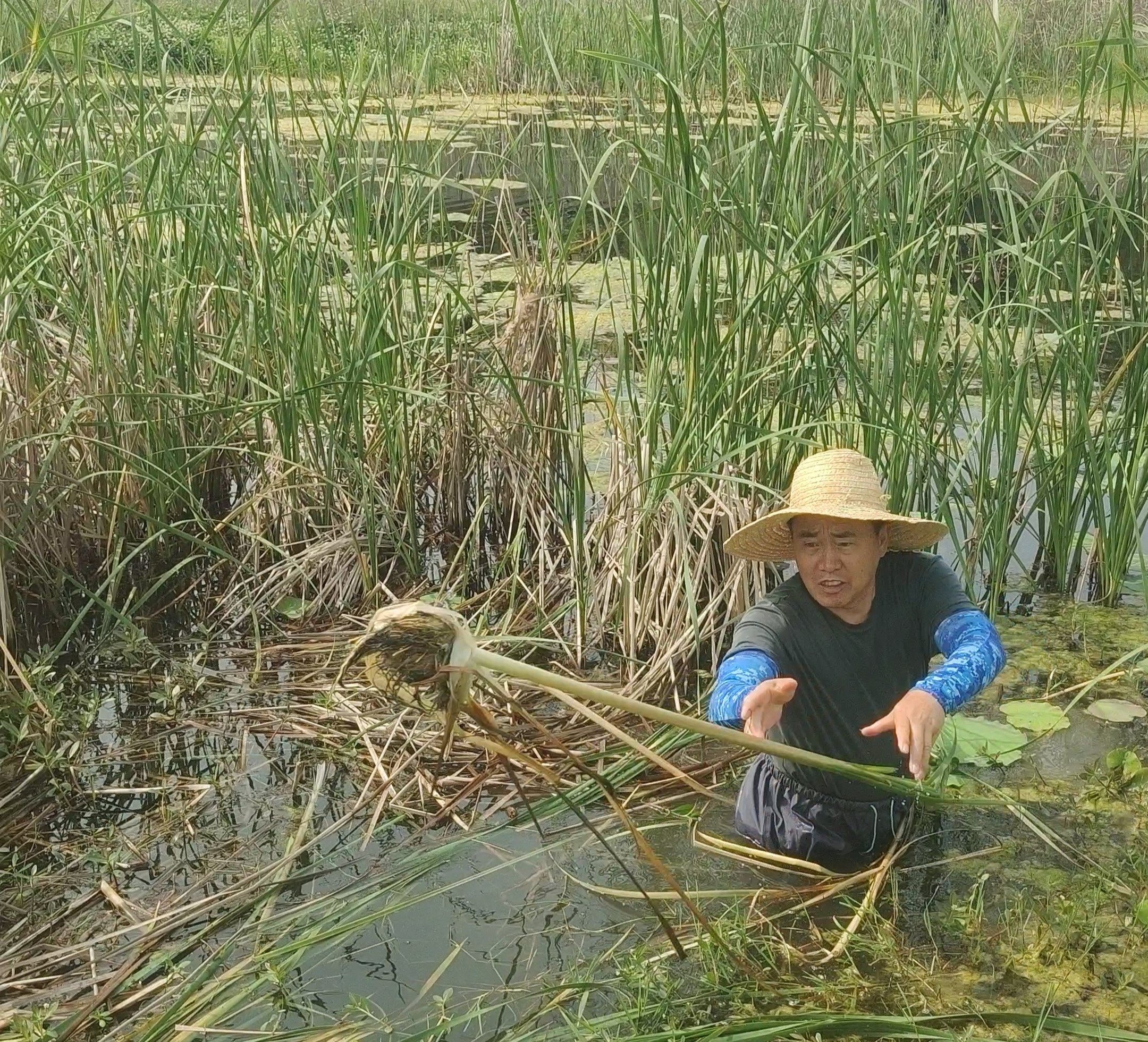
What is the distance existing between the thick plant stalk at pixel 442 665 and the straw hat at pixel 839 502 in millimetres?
634

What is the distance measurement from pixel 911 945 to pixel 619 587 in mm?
1217

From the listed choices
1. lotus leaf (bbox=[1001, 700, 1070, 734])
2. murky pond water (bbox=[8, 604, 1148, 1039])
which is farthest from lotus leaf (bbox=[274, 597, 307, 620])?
lotus leaf (bbox=[1001, 700, 1070, 734])

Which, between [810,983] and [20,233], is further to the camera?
Result: [20,233]

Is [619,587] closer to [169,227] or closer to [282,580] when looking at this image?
[282,580]

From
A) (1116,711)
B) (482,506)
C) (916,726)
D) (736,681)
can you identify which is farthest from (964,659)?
(482,506)

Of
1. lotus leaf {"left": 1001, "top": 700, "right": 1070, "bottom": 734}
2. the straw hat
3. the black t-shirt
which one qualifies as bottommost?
lotus leaf {"left": 1001, "top": 700, "right": 1070, "bottom": 734}

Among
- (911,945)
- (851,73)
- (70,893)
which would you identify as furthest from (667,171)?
(70,893)

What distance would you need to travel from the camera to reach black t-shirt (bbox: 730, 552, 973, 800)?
231cm

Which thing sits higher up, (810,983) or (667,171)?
(667,171)

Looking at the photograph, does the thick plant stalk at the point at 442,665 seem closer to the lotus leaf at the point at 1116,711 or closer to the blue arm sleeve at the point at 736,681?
the blue arm sleeve at the point at 736,681

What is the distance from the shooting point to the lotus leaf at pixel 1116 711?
2.87 meters

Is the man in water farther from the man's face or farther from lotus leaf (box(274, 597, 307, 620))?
lotus leaf (box(274, 597, 307, 620))

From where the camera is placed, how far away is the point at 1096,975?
207 centimetres

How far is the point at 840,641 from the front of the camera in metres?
2.32
